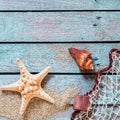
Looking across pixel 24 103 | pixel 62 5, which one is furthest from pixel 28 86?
pixel 62 5

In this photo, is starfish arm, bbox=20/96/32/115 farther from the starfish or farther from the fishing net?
the fishing net

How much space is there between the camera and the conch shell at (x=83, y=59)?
1036 millimetres

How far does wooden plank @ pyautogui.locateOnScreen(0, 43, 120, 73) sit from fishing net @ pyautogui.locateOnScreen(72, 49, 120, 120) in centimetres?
3

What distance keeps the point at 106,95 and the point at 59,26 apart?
0.86 ft

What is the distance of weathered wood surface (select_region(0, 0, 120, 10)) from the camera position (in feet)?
3.67

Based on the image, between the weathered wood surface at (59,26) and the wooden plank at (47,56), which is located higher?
the weathered wood surface at (59,26)

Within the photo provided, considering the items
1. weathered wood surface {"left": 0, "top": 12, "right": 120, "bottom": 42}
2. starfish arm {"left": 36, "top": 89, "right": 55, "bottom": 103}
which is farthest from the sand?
weathered wood surface {"left": 0, "top": 12, "right": 120, "bottom": 42}

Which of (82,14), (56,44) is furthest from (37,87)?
(82,14)

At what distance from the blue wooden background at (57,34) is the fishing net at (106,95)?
0.10 feet

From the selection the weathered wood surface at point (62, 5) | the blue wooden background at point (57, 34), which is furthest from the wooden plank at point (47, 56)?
the weathered wood surface at point (62, 5)

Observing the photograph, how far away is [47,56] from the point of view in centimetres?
109

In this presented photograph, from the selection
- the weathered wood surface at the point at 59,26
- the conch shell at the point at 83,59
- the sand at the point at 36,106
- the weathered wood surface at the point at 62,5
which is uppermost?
the weathered wood surface at the point at 62,5

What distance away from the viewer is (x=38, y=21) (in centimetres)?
111

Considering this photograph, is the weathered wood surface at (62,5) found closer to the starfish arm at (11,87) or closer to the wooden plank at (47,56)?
the wooden plank at (47,56)
